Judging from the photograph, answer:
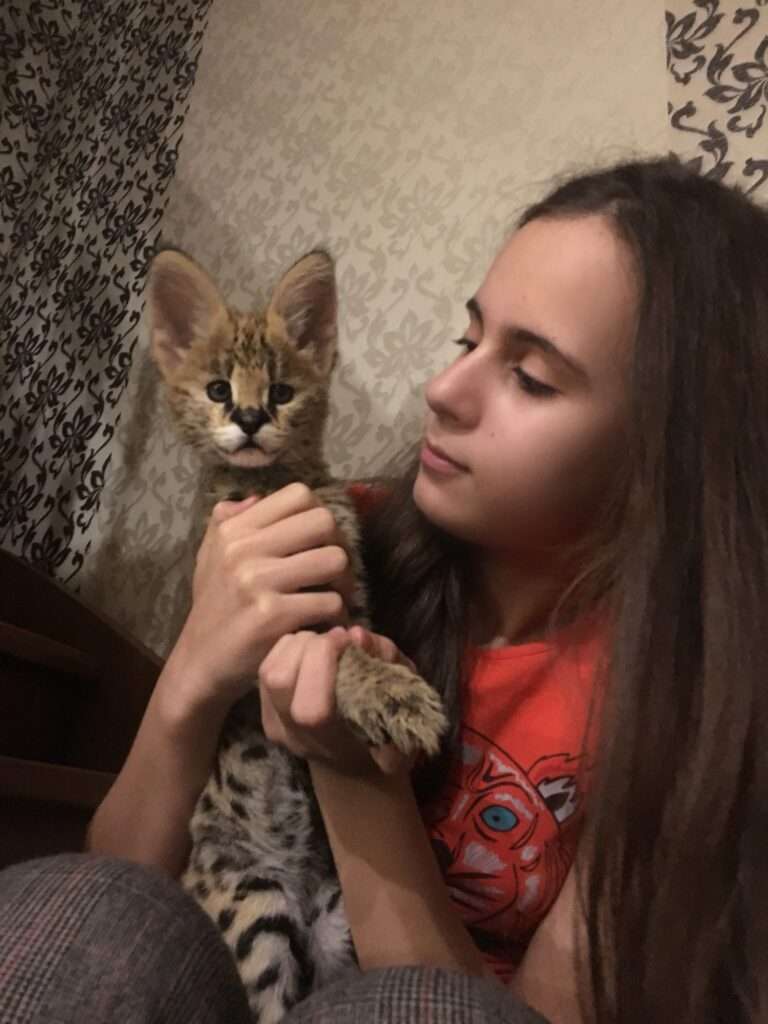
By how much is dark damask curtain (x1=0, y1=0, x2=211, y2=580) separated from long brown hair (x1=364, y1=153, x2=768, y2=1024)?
1308 mm

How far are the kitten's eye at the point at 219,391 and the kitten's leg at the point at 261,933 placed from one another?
0.56 metres

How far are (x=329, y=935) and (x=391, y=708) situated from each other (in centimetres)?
36

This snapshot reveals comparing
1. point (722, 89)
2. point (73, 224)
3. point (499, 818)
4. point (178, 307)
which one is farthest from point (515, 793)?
point (73, 224)

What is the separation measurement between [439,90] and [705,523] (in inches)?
41.8

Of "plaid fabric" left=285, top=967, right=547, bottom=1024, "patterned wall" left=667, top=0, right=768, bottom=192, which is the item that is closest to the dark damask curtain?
"patterned wall" left=667, top=0, right=768, bottom=192

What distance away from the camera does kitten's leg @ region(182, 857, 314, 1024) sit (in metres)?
0.89

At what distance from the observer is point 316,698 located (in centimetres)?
78

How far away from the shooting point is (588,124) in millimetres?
1393

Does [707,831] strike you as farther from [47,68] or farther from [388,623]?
[47,68]

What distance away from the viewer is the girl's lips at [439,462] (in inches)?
37.2

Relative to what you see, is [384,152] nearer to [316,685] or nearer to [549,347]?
[549,347]

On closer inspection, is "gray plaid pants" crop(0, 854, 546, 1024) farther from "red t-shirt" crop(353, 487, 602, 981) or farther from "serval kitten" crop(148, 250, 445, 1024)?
"red t-shirt" crop(353, 487, 602, 981)

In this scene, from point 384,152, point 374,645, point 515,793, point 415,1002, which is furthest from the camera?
point 384,152

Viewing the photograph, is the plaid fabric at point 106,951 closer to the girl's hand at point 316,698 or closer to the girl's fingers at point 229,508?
the girl's hand at point 316,698
